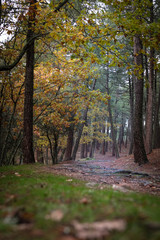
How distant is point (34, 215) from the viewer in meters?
1.99

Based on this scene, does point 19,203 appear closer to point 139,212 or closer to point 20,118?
point 139,212

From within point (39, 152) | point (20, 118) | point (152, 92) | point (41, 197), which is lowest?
point (39, 152)

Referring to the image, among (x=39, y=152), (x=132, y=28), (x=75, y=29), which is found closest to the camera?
(x=132, y=28)

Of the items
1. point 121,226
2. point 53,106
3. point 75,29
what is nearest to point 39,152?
point 53,106

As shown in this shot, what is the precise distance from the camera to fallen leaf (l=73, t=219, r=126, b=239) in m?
1.50

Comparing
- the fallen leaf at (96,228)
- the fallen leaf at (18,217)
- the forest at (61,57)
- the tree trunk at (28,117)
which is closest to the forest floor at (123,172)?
the forest at (61,57)

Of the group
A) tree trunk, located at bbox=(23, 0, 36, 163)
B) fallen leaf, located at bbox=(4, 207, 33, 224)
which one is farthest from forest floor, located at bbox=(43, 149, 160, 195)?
fallen leaf, located at bbox=(4, 207, 33, 224)

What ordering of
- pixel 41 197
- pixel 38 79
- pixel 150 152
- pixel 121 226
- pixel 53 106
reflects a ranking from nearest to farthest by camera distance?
pixel 121 226 < pixel 41 197 < pixel 38 79 < pixel 53 106 < pixel 150 152

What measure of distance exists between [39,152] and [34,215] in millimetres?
21831

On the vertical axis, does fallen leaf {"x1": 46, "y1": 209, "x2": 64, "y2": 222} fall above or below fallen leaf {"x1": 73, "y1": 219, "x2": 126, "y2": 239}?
below

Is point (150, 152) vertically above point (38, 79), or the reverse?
point (38, 79)

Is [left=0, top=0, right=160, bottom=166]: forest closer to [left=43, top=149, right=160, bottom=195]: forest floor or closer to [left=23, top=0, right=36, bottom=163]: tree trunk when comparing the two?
[left=23, top=0, right=36, bottom=163]: tree trunk

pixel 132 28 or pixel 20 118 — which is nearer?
pixel 132 28

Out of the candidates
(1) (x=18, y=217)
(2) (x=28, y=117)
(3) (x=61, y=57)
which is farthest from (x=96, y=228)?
(3) (x=61, y=57)
